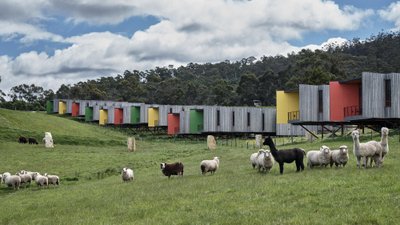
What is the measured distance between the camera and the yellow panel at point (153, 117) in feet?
332

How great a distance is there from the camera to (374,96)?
44.2 metres

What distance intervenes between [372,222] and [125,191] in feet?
39.8

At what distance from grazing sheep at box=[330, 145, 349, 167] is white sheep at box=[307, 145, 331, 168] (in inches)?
7.7

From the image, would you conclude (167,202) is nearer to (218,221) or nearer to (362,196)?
(218,221)

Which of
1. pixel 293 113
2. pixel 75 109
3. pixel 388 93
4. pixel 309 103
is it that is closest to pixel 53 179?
pixel 388 93

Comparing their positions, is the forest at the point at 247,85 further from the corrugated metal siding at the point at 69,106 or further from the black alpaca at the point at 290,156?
the black alpaca at the point at 290,156

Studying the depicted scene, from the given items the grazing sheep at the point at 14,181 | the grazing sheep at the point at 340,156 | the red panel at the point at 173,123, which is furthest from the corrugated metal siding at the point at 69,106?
the grazing sheep at the point at 340,156

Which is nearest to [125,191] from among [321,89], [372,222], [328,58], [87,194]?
[87,194]

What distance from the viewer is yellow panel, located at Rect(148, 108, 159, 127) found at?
332 ft

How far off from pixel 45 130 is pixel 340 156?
61896 mm

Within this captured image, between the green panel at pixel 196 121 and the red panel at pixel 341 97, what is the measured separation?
3595cm

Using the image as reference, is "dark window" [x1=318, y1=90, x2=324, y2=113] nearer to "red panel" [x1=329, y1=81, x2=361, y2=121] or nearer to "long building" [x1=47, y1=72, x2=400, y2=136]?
"long building" [x1=47, y1=72, x2=400, y2=136]

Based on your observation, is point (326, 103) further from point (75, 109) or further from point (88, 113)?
point (75, 109)

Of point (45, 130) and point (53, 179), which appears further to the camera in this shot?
point (45, 130)
